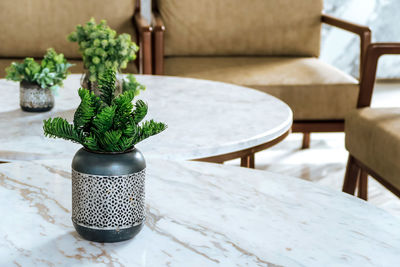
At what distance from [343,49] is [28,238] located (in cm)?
364

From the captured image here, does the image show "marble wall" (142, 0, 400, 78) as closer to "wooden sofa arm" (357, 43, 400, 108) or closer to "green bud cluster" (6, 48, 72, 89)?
"wooden sofa arm" (357, 43, 400, 108)

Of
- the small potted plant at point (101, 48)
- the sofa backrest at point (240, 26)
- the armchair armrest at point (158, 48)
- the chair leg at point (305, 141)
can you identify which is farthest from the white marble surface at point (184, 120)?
the chair leg at point (305, 141)

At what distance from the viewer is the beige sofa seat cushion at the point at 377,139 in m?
1.59

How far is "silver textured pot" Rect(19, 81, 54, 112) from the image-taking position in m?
1.45

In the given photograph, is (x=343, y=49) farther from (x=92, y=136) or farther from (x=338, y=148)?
(x=92, y=136)

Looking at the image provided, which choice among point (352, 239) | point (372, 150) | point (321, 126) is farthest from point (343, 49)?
point (352, 239)

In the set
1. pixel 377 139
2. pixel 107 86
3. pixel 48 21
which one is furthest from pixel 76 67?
pixel 107 86

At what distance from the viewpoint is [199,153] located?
3.88ft

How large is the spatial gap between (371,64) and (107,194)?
1.36 metres

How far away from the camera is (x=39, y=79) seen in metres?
1.43

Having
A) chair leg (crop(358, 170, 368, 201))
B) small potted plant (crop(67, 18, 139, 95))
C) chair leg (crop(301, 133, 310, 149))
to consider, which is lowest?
chair leg (crop(301, 133, 310, 149))

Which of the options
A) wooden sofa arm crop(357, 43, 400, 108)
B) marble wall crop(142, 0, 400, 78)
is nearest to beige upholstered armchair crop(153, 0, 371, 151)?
wooden sofa arm crop(357, 43, 400, 108)

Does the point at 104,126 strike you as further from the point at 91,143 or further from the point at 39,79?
the point at 39,79

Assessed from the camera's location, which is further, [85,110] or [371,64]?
[371,64]
